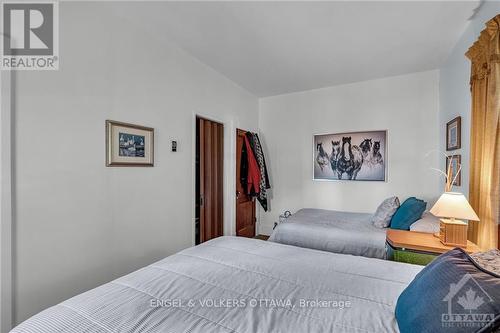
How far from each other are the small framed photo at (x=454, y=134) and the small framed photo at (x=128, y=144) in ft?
9.59

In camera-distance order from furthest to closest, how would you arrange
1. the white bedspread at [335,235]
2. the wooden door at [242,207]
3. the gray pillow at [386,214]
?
the wooden door at [242,207] → the gray pillow at [386,214] → the white bedspread at [335,235]

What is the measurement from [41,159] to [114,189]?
53 cm

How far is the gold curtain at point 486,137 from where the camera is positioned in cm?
147

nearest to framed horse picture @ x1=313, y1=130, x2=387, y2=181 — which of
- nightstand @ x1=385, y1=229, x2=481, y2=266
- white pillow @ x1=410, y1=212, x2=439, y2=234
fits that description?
white pillow @ x1=410, y1=212, x2=439, y2=234

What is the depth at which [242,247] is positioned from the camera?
1.78 m

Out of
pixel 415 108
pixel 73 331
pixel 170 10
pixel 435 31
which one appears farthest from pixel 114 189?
pixel 415 108

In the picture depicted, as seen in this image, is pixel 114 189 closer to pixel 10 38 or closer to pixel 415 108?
pixel 10 38

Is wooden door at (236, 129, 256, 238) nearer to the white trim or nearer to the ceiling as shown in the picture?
the ceiling

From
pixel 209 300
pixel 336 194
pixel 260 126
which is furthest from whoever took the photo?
pixel 260 126

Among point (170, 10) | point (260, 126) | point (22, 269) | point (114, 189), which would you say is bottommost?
point (22, 269)

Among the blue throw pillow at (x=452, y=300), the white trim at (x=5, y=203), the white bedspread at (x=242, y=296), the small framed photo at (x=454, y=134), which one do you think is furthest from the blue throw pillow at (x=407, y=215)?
the white trim at (x=5, y=203)

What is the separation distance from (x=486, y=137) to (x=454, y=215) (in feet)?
1.82

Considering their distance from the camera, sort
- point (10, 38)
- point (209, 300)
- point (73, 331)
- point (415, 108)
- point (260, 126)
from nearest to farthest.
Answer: point (73, 331), point (209, 300), point (10, 38), point (415, 108), point (260, 126)

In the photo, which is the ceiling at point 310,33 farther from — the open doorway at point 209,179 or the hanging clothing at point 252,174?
the hanging clothing at point 252,174
